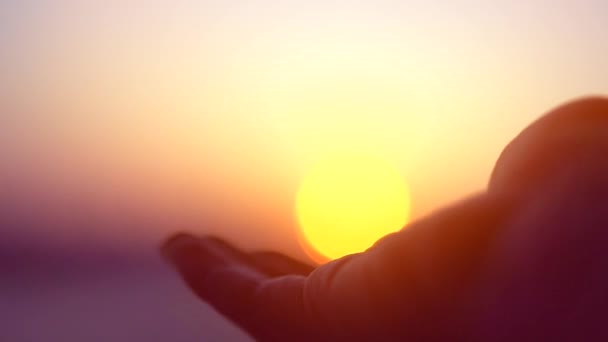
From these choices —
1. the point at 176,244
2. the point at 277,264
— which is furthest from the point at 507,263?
the point at 176,244

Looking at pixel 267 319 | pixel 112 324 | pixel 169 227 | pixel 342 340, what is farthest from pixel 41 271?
pixel 342 340

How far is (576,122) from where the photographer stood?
487 millimetres

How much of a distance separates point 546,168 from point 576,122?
6cm

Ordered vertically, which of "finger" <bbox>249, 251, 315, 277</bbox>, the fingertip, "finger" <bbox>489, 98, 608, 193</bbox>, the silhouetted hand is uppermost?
the fingertip

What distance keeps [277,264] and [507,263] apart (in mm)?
495

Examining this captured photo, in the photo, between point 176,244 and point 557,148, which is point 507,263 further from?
point 176,244

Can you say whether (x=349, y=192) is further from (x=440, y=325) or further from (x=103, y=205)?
(x=440, y=325)

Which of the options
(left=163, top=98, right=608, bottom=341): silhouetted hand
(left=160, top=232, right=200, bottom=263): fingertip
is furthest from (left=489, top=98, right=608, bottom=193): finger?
(left=160, top=232, right=200, bottom=263): fingertip

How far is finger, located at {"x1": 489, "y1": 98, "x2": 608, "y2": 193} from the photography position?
1.47ft

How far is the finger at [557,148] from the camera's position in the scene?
17.6 inches

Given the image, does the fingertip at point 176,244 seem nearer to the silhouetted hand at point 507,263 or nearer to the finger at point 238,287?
the finger at point 238,287

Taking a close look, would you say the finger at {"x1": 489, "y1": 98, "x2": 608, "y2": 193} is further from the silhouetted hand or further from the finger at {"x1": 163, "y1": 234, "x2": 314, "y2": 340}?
the finger at {"x1": 163, "y1": 234, "x2": 314, "y2": 340}

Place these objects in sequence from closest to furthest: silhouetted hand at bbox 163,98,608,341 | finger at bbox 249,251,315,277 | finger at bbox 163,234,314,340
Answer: silhouetted hand at bbox 163,98,608,341
finger at bbox 163,234,314,340
finger at bbox 249,251,315,277

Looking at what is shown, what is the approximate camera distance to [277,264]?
88cm
